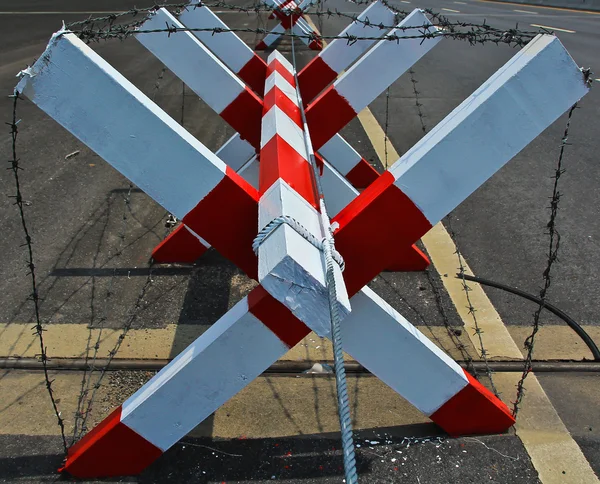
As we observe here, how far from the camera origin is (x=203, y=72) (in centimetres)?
374

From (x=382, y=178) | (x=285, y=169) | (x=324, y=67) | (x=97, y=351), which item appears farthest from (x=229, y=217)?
(x=324, y=67)

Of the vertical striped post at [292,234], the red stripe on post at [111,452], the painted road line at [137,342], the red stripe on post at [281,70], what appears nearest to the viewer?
the vertical striped post at [292,234]

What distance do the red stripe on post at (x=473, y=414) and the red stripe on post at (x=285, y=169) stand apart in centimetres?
114

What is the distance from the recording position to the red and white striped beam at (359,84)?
13.0 feet

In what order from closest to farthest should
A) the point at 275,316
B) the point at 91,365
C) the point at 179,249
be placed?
the point at 275,316, the point at 91,365, the point at 179,249

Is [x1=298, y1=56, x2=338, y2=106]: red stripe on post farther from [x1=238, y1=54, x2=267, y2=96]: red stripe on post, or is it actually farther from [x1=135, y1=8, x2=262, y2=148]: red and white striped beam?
[x1=135, y1=8, x2=262, y2=148]: red and white striped beam

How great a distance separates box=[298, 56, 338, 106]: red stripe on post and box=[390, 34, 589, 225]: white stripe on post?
269cm

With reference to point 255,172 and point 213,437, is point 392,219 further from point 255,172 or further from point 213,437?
point 255,172

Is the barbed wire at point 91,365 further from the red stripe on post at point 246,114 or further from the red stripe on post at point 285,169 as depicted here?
the red stripe on post at point 285,169

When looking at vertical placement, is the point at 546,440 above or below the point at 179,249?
below

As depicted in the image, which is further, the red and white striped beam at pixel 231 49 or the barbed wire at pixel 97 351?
the red and white striped beam at pixel 231 49

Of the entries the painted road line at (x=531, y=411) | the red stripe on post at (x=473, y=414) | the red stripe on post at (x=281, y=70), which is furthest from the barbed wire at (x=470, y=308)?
the red stripe on post at (x=281, y=70)

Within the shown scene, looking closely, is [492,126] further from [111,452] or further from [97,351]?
[97,351]

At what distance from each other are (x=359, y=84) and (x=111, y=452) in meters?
2.81
